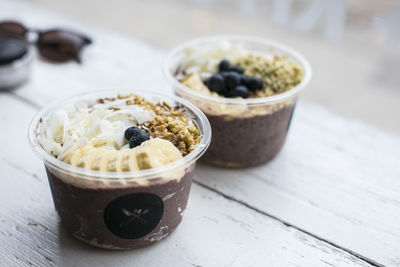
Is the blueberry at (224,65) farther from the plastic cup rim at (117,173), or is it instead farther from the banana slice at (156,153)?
the banana slice at (156,153)

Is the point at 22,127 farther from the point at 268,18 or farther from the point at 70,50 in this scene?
the point at 268,18

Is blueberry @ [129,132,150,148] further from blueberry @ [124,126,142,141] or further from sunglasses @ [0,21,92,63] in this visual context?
sunglasses @ [0,21,92,63]

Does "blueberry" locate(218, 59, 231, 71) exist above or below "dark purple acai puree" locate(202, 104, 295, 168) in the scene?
above

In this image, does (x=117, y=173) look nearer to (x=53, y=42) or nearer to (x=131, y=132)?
(x=131, y=132)

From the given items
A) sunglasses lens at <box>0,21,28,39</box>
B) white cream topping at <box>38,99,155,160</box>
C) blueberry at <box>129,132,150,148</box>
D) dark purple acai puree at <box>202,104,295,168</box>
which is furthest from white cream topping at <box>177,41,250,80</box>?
sunglasses lens at <box>0,21,28,39</box>

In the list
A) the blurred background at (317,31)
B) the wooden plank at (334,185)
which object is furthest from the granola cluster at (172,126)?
the blurred background at (317,31)

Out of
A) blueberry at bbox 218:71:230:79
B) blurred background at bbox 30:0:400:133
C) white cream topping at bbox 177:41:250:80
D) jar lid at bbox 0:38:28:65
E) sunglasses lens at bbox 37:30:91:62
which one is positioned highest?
blueberry at bbox 218:71:230:79

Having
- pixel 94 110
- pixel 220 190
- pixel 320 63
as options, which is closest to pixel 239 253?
pixel 220 190
